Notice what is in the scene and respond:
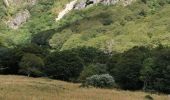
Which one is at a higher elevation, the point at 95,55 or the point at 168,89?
the point at 95,55

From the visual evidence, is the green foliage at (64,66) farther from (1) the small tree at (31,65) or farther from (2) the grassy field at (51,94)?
(2) the grassy field at (51,94)

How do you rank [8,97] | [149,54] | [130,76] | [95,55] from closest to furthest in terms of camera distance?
[8,97] < [130,76] < [149,54] < [95,55]

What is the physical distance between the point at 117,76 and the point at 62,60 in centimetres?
2280

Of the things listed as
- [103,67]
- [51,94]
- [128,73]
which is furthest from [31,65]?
[51,94]

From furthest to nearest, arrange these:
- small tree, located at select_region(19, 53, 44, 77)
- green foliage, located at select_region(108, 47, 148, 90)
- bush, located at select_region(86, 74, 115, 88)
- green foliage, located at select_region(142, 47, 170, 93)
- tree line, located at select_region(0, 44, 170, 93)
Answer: small tree, located at select_region(19, 53, 44, 77) → green foliage, located at select_region(108, 47, 148, 90) → tree line, located at select_region(0, 44, 170, 93) → green foliage, located at select_region(142, 47, 170, 93) → bush, located at select_region(86, 74, 115, 88)

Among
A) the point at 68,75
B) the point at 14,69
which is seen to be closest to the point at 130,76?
the point at 68,75

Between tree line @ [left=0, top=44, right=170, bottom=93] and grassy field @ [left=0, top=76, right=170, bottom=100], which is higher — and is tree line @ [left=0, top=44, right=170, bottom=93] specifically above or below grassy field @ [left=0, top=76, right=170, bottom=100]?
above

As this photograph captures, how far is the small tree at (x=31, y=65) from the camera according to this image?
387 feet

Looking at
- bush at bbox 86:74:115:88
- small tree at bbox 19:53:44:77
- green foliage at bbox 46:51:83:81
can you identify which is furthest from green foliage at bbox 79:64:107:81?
bush at bbox 86:74:115:88

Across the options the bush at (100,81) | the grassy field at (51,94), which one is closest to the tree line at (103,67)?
the bush at (100,81)

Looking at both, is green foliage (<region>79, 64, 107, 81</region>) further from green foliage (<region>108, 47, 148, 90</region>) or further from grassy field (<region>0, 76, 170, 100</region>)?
grassy field (<region>0, 76, 170, 100</region>)

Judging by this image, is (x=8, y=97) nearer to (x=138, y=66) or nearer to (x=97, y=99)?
(x=97, y=99)

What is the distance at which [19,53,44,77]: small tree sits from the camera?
387 feet

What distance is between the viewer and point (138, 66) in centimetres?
10600
